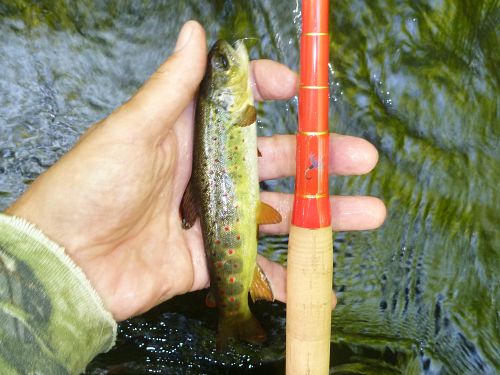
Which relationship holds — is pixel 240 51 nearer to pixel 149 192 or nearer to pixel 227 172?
pixel 227 172

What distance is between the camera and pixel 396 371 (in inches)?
112

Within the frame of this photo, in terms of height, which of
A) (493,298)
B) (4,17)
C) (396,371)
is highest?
(4,17)

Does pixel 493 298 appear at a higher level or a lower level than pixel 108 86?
lower

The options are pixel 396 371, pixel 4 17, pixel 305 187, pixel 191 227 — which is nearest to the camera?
pixel 305 187

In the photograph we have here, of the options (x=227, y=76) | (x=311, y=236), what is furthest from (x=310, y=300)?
(x=227, y=76)

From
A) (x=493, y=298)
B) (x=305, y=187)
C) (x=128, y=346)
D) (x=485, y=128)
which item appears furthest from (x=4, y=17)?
(x=493, y=298)

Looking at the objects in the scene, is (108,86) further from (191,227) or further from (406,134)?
(406,134)

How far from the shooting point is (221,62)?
2355mm

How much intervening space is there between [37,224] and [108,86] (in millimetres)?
1241

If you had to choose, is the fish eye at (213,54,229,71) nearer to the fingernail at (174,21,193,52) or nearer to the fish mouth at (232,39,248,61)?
the fish mouth at (232,39,248,61)

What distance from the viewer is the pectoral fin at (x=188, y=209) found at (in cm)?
247

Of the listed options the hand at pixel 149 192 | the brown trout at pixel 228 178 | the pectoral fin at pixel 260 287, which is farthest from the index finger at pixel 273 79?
the pectoral fin at pixel 260 287

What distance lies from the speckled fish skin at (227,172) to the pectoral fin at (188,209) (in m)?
0.05

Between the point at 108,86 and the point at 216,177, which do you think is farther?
the point at 108,86
